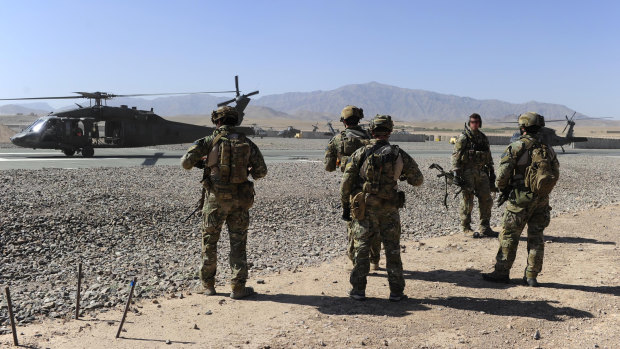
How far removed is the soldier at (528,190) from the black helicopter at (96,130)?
1648 cm

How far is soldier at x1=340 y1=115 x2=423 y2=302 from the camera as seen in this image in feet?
18.1

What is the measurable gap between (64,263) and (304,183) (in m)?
8.37

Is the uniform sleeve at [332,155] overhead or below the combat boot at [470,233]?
overhead

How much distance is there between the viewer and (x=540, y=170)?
5.99 m

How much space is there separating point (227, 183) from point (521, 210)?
3.38m

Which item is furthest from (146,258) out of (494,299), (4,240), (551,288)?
(551,288)

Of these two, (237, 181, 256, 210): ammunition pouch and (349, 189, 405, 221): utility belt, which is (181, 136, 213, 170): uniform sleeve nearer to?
(237, 181, 256, 210): ammunition pouch

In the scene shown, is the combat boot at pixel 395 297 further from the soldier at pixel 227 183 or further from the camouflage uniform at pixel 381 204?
the soldier at pixel 227 183

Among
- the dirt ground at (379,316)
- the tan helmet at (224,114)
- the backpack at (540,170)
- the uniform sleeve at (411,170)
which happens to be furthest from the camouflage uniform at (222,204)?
the backpack at (540,170)

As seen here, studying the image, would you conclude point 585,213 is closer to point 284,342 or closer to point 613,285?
point 613,285

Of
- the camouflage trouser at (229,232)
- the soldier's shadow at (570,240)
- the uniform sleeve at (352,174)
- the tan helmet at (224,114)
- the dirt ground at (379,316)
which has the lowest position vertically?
the dirt ground at (379,316)

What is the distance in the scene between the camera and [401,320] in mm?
5227

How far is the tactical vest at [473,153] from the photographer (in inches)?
346

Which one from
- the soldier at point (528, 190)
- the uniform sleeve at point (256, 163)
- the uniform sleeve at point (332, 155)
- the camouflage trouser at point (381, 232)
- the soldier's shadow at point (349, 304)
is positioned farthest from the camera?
the uniform sleeve at point (332, 155)
